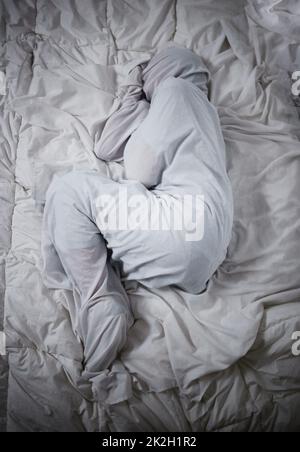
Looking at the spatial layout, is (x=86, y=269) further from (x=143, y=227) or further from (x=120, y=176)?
(x=120, y=176)

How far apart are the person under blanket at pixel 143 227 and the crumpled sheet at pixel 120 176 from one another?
0.04 meters

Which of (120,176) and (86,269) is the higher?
(120,176)

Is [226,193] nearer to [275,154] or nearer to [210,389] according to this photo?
[275,154]

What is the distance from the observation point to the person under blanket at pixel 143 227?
876 millimetres

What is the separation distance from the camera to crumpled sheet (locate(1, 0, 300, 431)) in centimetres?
86

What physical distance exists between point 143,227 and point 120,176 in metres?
0.21

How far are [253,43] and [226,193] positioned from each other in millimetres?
547

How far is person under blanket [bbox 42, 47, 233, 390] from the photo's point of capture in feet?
2.87

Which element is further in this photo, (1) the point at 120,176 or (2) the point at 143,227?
(1) the point at 120,176

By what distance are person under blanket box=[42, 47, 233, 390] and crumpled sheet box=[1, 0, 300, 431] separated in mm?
43

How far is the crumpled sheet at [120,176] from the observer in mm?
856

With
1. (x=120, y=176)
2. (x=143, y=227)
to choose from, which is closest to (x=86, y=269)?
(x=143, y=227)

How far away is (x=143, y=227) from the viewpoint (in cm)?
89

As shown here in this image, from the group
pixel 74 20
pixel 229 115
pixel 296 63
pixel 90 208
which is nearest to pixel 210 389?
pixel 90 208
